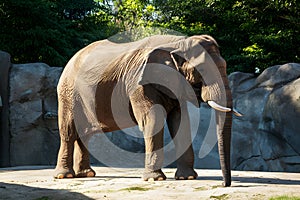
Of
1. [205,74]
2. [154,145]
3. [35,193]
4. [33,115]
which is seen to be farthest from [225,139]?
[33,115]

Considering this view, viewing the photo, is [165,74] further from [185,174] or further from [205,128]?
[205,128]

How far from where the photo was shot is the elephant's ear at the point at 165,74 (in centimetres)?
744

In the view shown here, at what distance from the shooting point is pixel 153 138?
7.45 m

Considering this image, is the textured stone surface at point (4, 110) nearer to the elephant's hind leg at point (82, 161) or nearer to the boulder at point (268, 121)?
the elephant's hind leg at point (82, 161)

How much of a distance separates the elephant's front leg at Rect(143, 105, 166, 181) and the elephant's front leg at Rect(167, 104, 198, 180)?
1.22ft

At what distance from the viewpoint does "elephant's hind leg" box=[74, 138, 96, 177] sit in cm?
877

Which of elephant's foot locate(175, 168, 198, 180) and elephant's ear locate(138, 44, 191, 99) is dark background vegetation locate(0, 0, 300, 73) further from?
elephant's foot locate(175, 168, 198, 180)

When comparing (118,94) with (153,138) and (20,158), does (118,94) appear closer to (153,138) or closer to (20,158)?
(153,138)

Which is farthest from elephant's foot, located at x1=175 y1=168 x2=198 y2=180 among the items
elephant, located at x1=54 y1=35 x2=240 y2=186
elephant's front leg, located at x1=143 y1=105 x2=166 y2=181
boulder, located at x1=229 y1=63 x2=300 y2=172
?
boulder, located at x1=229 y1=63 x2=300 y2=172

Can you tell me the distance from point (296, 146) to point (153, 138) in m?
4.70

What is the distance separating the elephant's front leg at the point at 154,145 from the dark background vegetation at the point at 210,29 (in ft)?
26.1

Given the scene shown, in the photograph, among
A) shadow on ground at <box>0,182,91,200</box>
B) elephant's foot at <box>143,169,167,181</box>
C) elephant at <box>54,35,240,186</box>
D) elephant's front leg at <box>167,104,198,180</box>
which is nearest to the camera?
shadow on ground at <box>0,182,91,200</box>

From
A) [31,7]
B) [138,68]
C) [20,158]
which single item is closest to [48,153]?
[20,158]

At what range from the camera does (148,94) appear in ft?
24.8
